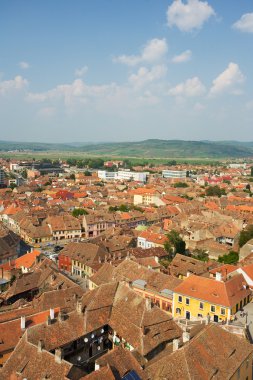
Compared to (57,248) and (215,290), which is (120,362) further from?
(57,248)

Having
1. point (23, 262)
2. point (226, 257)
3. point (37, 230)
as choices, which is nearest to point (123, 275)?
point (23, 262)

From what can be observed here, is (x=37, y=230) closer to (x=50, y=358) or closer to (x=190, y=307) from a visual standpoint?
(x=190, y=307)

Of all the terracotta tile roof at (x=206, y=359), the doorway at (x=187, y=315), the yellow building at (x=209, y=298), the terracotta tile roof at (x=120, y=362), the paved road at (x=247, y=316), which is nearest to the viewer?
the terracotta tile roof at (x=206, y=359)

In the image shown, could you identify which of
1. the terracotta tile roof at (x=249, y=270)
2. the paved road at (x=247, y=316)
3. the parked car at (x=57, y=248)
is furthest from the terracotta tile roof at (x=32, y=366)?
the parked car at (x=57, y=248)

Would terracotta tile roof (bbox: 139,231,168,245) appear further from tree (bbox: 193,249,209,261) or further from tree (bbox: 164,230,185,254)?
tree (bbox: 193,249,209,261)

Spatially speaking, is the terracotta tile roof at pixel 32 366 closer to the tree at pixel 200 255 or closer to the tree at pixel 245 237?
the tree at pixel 200 255

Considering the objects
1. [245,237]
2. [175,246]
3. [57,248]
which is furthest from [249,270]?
[57,248]

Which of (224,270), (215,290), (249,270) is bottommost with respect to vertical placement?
(224,270)
